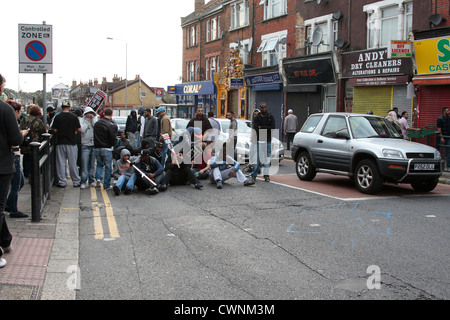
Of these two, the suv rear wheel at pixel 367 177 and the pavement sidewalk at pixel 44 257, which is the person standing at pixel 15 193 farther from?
the suv rear wheel at pixel 367 177

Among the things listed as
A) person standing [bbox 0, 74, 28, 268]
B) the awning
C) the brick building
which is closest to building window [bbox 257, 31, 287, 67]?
the brick building

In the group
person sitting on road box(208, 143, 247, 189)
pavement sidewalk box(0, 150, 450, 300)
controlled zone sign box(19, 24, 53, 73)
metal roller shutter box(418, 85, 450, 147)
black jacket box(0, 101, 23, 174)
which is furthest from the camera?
metal roller shutter box(418, 85, 450, 147)

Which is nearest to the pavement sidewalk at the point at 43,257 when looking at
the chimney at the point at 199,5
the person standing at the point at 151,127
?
the person standing at the point at 151,127

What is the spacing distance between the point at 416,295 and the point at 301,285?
3.63 ft

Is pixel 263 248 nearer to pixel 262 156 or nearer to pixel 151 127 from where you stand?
pixel 262 156

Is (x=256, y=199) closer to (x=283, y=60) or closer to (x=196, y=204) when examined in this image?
(x=196, y=204)

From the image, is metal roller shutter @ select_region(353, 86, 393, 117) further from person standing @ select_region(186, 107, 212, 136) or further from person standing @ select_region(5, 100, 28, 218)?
person standing @ select_region(5, 100, 28, 218)

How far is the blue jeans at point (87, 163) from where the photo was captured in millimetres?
11242

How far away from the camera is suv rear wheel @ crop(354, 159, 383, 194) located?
10.4 m

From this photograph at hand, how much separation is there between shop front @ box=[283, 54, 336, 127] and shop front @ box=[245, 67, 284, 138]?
108 centimetres

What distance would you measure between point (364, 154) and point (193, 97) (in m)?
35.8

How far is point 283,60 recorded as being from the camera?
28.2 metres

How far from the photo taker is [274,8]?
30.8 meters

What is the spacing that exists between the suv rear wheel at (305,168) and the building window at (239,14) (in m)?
23.3
